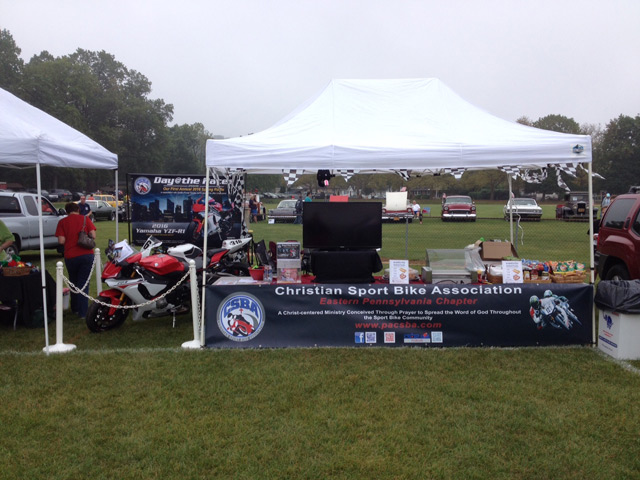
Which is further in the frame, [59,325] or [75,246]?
[75,246]

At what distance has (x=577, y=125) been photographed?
6588 cm

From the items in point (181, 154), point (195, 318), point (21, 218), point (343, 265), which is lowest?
point (195, 318)

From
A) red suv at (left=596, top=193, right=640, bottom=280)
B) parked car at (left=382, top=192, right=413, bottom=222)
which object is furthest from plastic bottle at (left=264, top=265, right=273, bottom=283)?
parked car at (left=382, top=192, right=413, bottom=222)

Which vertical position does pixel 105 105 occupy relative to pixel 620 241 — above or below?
above

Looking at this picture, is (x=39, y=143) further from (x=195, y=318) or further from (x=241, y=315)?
(x=241, y=315)

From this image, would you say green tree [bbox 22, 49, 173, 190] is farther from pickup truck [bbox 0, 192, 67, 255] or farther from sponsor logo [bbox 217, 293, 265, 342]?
sponsor logo [bbox 217, 293, 265, 342]

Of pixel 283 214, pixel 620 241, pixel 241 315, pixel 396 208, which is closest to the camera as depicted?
pixel 241 315

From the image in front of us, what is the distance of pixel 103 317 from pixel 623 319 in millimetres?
6063

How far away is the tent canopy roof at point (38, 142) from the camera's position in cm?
517

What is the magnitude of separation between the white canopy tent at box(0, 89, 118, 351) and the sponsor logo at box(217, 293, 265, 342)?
72.0 inches

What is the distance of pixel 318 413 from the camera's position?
402 centimetres

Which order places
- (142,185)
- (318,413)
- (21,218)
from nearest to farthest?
(318,413)
(21,218)
(142,185)

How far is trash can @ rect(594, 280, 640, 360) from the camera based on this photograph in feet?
16.9

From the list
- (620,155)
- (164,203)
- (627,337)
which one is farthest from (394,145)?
(620,155)
